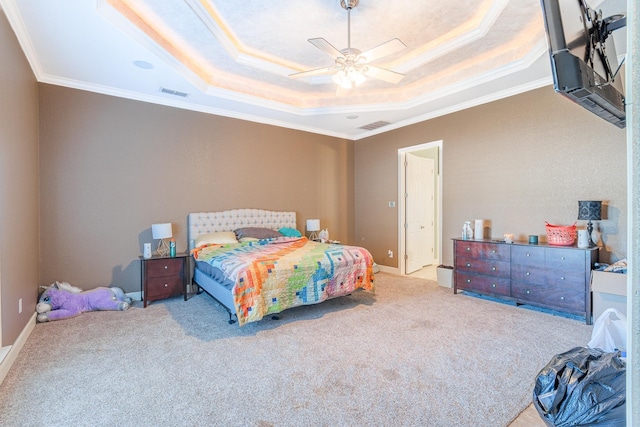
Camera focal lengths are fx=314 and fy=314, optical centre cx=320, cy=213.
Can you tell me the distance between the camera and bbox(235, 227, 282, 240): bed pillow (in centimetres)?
500

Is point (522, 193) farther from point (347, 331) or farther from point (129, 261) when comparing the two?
point (129, 261)

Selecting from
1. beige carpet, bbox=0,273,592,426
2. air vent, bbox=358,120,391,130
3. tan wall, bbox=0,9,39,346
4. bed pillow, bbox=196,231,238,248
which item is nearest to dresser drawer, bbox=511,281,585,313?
beige carpet, bbox=0,273,592,426

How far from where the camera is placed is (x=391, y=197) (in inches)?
245

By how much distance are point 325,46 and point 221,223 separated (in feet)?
10.9

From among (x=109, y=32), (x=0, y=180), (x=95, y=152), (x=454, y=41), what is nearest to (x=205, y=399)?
(x=0, y=180)

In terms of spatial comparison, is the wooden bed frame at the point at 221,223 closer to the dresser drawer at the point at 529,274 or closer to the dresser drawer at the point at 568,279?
the dresser drawer at the point at 529,274

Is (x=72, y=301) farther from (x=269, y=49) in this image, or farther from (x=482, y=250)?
(x=482, y=250)

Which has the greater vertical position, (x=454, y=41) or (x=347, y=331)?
(x=454, y=41)

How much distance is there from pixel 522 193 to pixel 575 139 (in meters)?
0.86

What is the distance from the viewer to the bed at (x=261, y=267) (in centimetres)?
327

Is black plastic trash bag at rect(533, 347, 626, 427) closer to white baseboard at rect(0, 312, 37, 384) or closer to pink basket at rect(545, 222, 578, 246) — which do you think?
pink basket at rect(545, 222, 578, 246)

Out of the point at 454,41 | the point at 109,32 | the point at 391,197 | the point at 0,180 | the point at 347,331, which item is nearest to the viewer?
the point at 0,180

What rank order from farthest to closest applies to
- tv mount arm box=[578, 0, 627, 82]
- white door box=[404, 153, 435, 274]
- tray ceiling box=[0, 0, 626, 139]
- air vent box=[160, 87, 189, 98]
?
white door box=[404, 153, 435, 274] → air vent box=[160, 87, 189, 98] → tray ceiling box=[0, 0, 626, 139] → tv mount arm box=[578, 0, 627, 82]

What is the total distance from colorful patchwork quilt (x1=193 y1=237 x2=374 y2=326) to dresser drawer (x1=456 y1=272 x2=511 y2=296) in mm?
1424
